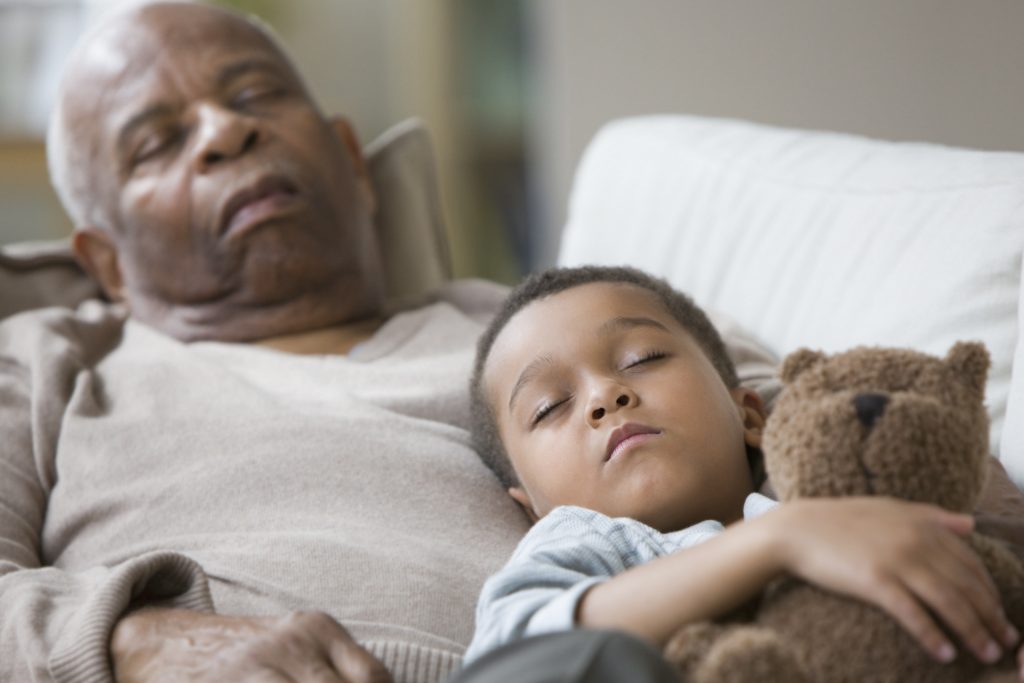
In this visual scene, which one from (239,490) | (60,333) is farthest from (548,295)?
(60,333)

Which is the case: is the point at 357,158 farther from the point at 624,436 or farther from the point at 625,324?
the point at 624,436

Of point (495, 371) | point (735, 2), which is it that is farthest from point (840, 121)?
point (495, 371)

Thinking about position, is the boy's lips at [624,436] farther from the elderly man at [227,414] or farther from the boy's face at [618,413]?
the elderly man at [227,414]

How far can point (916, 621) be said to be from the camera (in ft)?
2.44

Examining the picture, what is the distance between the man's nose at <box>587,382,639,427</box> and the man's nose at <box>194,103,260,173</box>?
85 cm

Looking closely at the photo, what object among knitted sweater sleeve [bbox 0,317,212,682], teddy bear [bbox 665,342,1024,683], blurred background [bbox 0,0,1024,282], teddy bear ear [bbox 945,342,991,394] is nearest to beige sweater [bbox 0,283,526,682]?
knitted sweater sleeve [bbox 0,317,212,682]

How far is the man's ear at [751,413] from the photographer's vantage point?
1.22 m

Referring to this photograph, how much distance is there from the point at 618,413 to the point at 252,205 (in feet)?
2.72

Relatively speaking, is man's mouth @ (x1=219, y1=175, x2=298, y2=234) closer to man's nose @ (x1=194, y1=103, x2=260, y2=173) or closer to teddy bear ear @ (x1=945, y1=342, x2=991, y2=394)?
man's nose @ (x1=194, y1=103, x2=260, y2=173)

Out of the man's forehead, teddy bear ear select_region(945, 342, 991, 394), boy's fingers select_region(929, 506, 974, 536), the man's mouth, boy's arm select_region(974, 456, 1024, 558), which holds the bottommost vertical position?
the man's mouth

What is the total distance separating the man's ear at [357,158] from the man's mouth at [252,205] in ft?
0.92

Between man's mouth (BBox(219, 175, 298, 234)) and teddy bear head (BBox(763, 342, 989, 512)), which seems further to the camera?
man's mouth (BBox(219, 175, 298, 234))

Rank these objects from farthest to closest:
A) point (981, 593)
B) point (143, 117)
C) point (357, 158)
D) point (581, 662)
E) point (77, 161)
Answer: point (357, 158)
point (77, 161)
point (143, 117)
point (981, 593)
point (581, 662)

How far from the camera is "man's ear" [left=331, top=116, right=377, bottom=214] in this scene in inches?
80.0
